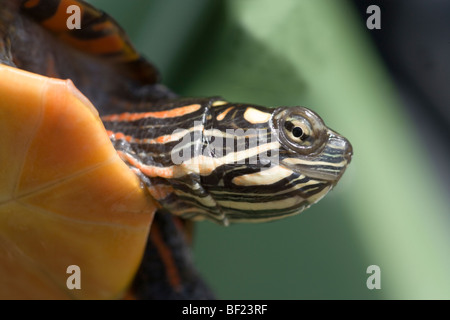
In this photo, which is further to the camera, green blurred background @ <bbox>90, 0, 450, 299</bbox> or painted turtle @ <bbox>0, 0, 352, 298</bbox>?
green blurred background @ <bbox>90, 0, 450, 299</bbox>

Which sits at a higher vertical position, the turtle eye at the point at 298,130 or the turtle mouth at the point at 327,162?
the turtle eye at the point at 298,130

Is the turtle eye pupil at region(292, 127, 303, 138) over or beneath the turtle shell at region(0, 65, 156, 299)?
over

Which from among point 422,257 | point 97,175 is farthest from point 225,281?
point 97,175

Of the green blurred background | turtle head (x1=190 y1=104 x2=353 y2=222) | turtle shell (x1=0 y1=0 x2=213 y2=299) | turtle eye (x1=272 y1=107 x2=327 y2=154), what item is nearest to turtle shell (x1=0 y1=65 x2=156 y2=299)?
turtle shell (x1=0 y1=0 x2=213 y2=299)

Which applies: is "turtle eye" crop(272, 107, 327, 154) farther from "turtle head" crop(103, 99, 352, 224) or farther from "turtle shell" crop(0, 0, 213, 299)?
"turtle shell" crop(0, 0, 213, 299)

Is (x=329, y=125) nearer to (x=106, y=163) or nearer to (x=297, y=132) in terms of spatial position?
(x=297, y=132)

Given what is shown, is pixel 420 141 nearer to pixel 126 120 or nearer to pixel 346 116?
pixel 346 116

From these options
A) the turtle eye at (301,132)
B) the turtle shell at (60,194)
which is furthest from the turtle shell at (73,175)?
the turtle eye at (301,132)

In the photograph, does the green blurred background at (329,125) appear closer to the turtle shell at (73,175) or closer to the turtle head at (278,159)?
the turtle shell at (73,175)
